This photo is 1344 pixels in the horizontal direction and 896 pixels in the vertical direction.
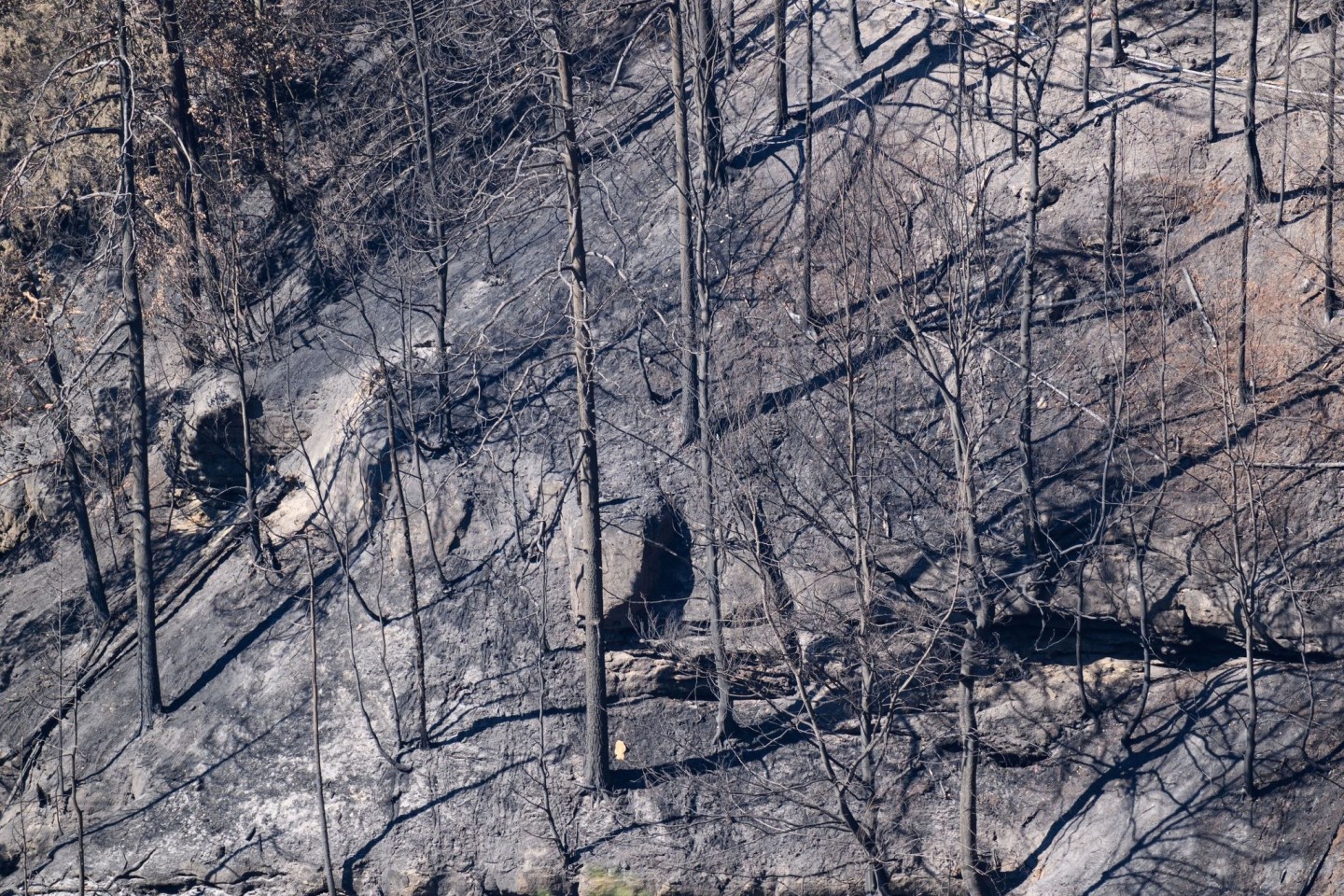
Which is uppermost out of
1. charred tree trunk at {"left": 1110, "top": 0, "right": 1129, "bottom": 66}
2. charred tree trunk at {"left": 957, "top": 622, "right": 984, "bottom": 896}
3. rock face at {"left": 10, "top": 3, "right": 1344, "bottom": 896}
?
charred tree trunk at {"left": 1110, "top": 0, "right": 1129, "bottom": 66}

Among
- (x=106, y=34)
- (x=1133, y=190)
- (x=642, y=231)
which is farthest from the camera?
(x=642, y=231)

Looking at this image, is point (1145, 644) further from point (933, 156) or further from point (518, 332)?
point (518, 332)

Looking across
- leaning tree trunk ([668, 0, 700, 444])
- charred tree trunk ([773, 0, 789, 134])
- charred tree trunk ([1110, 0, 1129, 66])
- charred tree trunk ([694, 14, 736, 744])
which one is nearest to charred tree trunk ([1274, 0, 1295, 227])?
charred tree trunk ([1110, 0, 1129, 66])

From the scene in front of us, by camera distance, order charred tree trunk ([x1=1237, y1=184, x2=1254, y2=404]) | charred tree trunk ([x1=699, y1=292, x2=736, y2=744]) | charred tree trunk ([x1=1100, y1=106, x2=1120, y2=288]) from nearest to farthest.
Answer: charred tree trunk ([x1=699, y1=292, x2=736, y2=744]) → charred tree trunk ([x1=1237, y1=184, x2=1254, y2=404]) → charred tree trunk ([x1=1100, y1=106, x2=1120, y2=288])

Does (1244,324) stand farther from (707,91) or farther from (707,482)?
(707,91)

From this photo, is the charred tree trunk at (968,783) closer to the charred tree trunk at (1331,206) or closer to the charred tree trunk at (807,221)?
the charred tree trunk at (807,221)

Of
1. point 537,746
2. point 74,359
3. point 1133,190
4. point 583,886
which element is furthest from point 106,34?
point 1133,190

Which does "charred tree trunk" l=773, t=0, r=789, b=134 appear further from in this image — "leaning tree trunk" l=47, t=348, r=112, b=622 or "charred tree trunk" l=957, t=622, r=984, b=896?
"leaning tree trunk" l=47, t=348, r=112, b=622
